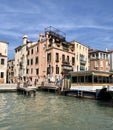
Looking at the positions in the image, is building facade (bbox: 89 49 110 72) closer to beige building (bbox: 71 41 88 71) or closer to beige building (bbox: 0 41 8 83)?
beige building (bbox: 71 41 88 71)

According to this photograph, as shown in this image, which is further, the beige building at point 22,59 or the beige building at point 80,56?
the beige building at point 22,59

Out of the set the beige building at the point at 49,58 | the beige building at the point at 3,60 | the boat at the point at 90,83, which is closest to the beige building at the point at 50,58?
the beige building at the point at 49,58

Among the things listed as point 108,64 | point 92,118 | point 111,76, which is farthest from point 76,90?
point 108,64

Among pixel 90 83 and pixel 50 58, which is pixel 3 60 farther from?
pixel 90 83

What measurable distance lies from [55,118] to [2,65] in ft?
105

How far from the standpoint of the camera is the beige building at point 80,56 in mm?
50750

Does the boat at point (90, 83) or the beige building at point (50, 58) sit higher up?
the beige building at point (50, 58)

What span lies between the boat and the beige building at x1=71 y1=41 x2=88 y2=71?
821 inches

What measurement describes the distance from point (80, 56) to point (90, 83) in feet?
87.9

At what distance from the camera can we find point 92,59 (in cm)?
5919

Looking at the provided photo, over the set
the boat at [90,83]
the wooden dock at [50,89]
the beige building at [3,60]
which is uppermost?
the beige building at [3,60]

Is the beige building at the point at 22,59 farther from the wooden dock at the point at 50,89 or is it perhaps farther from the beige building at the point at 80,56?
the wooden dock at the point at 50,89

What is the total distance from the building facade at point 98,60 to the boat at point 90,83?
2963 cm

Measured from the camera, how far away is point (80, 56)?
52438mm
